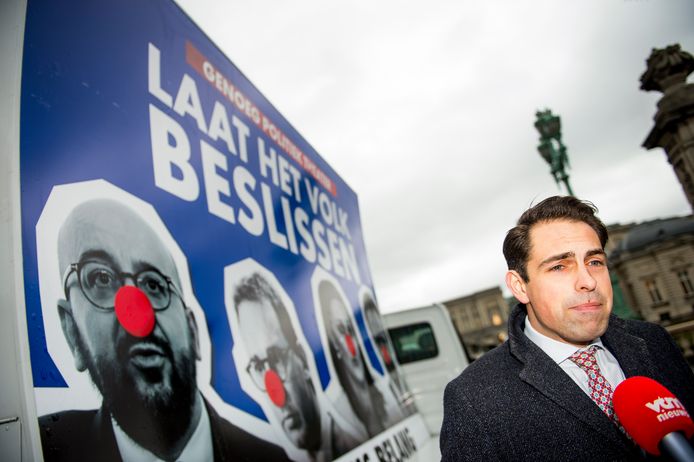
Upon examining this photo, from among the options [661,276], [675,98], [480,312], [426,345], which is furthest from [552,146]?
[480,312]

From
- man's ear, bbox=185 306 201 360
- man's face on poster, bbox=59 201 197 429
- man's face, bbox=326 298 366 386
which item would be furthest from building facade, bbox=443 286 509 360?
man's face on poster, bbox=59 201 197 429

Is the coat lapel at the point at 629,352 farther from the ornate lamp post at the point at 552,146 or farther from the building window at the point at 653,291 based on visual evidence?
the building window at the point at 653,291

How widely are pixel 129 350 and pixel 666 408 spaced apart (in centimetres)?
178

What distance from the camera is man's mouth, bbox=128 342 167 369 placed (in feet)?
5.23

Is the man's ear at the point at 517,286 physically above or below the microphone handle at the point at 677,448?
above

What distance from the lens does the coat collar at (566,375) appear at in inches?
58.7

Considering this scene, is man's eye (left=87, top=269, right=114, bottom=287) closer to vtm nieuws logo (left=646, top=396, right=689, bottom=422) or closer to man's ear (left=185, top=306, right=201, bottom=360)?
man's ear (left=185, top=306, right=201, bottom=360)

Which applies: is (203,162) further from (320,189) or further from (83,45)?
(320,189)

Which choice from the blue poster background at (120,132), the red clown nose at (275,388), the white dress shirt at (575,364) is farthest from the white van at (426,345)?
the white dress shirt at (575,364)

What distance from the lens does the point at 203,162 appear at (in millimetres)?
2291

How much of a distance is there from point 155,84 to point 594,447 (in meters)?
2.55

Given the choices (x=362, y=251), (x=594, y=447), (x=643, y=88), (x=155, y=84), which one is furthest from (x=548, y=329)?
(x=643, y=88)

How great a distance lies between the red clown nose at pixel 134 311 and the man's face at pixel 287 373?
22.7 inches

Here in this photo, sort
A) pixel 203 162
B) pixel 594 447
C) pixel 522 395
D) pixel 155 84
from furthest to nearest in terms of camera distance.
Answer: pixel 203 162 < pixel 155 84 < pixel 522 395 < pixel 594 447
